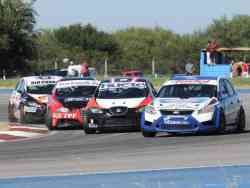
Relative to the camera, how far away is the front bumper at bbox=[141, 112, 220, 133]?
18.8 meters

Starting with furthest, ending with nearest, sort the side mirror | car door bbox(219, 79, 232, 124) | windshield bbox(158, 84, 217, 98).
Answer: windshield bbox(158, 84, 217, 98), the side mirror, car door bbox(219, 79, 232, 124)

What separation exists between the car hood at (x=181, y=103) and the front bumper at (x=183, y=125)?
0.81 feet

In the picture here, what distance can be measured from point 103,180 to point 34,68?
58511mm

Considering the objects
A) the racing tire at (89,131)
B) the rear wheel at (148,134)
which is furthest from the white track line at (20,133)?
the rear wheel at (148,134)

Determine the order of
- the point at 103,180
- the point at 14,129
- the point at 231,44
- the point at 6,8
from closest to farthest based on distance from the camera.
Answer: the point at 103,180, the point at 14,129, the point at 6,8, the point at 231,44

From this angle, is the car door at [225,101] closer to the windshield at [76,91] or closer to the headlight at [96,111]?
the headlight at [96,111]

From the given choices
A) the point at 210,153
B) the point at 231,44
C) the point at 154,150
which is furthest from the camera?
the point at 231,44

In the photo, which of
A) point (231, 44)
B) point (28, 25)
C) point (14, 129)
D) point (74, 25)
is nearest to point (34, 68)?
point (28, 25)

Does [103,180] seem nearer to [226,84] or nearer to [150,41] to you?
[226,84]

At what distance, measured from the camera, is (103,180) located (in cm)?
1116

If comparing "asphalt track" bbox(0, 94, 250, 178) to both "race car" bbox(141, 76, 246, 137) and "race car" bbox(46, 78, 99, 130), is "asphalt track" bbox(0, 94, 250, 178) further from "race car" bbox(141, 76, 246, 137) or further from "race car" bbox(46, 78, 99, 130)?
"race car" bbox(46, 78, 99, 130)

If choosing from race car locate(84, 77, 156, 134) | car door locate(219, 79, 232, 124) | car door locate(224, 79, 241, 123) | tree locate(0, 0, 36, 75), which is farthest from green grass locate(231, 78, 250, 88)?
tree locate(0, 0, 36, 75)

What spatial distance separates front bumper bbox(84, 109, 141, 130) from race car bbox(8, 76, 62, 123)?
4354 millimetres

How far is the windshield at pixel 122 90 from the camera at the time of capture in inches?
859
